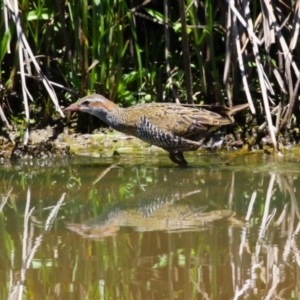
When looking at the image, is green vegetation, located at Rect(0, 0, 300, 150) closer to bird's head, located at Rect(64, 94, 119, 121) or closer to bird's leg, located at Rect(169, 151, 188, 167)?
bird's head, located at Rect(64, 94, 119, 121)

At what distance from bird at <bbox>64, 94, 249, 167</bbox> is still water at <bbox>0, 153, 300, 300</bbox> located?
222mm

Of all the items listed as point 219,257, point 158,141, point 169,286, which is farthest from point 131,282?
point 158,141

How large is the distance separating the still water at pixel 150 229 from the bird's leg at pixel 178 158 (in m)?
0.09

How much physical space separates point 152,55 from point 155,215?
366 cm

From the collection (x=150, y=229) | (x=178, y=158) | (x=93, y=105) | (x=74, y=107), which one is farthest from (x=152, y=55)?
(x=150, y=229)

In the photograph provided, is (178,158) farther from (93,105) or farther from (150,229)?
(150,229)

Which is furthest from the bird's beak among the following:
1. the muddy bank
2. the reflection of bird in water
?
the reflection of bird in water

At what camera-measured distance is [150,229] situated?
561 centimetres

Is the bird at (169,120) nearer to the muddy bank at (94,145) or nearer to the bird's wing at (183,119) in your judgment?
the bird's wing at (183,119)

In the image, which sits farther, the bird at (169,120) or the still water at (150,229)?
the bird at (169,120)

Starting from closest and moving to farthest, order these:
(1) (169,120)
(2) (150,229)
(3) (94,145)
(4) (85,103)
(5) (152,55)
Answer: (2) (150,229) → (1) (169,120) → (4) (85,103) → (3) (94,145) → (5) (152,55)

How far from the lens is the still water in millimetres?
4465

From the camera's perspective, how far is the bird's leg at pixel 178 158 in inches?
325

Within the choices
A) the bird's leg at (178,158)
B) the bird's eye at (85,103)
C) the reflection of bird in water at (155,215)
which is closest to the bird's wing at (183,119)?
the bird's leg at (178,158)
